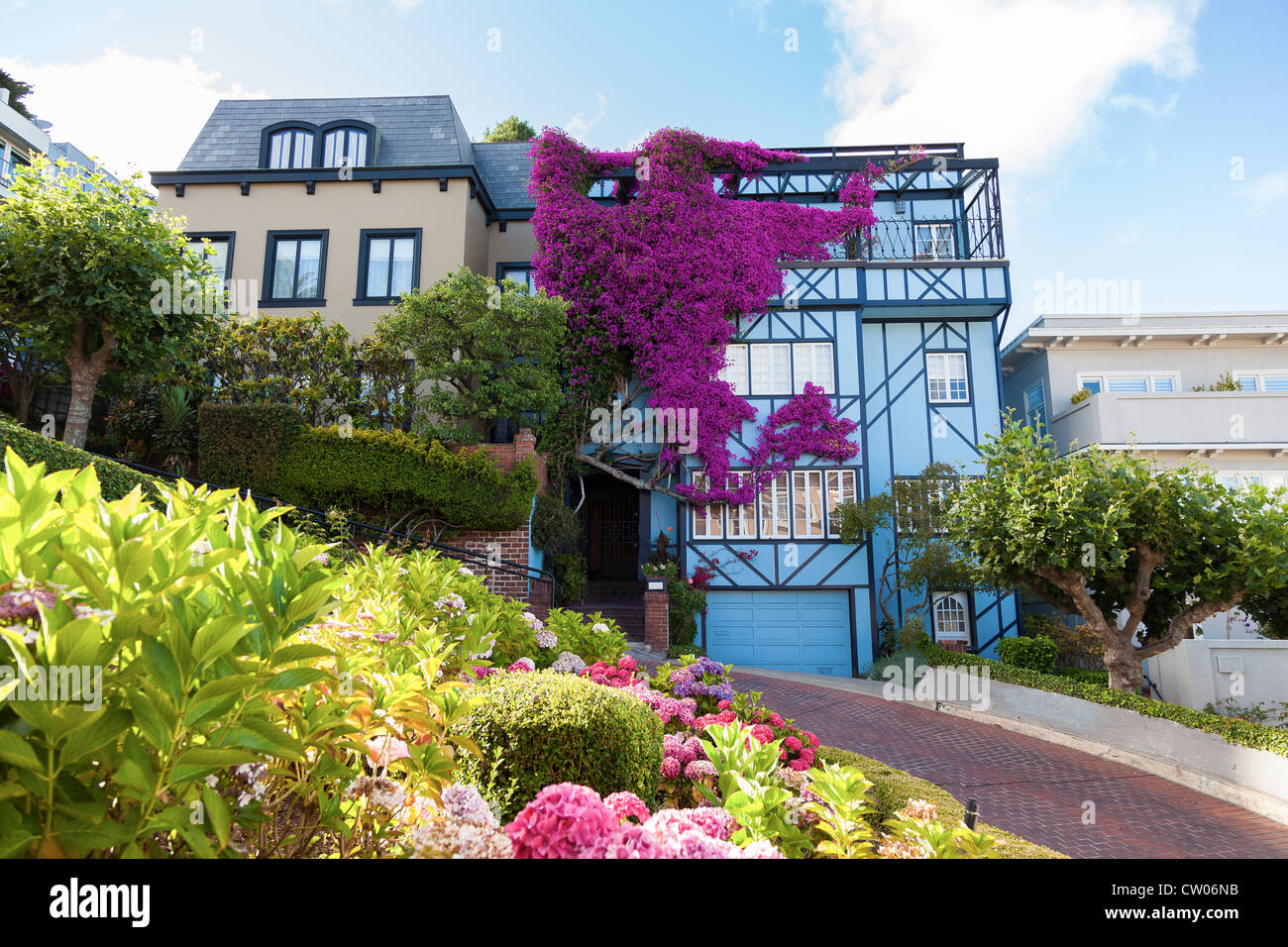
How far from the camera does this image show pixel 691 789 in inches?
140

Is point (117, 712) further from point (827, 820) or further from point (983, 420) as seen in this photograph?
point (983, 420)

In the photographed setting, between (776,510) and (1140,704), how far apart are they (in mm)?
8702

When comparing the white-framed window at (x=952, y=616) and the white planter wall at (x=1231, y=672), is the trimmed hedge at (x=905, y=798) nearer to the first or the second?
the white planter wall at (x=1231, y=672)

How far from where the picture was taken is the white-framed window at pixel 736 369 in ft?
58.2

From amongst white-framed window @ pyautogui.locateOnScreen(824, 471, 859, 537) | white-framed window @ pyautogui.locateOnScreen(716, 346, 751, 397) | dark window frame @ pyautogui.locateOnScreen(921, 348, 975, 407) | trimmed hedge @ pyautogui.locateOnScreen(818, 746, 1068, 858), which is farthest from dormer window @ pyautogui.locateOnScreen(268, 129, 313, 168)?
trimmed hedge @ pyautogui.locateOnScreen(818, 746, 1068, 858)

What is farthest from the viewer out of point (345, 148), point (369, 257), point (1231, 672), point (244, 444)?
point (345, 148)

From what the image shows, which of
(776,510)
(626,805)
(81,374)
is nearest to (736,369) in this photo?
(776,510)

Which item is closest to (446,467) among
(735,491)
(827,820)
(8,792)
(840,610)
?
Answer: (735,491)

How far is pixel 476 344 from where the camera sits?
14.5 metres

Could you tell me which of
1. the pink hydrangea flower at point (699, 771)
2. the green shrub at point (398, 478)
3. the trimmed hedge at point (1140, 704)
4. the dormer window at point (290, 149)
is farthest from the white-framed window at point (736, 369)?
the pink hydrangea flower at point (699, 771)

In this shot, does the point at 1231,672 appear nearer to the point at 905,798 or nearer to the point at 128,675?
the point at 905,798

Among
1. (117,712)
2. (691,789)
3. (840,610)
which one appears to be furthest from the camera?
(840,610)

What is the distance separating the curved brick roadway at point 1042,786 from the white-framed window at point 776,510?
5.62 meters
